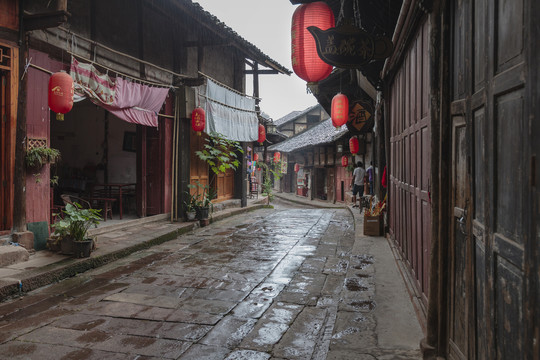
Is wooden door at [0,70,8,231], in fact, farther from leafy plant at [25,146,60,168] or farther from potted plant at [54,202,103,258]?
potted plant at [54,202,103,258]

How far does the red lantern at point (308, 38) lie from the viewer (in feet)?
20.2

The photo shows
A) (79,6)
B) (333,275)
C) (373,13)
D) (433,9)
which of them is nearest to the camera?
(433,9)

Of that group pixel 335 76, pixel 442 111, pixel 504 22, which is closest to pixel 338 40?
pixel 442 111

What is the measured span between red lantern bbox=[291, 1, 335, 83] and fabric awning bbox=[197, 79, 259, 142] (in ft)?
21.8

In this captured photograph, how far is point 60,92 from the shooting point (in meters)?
6.80

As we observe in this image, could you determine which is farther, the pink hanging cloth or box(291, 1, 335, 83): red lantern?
the pink hanging cloth

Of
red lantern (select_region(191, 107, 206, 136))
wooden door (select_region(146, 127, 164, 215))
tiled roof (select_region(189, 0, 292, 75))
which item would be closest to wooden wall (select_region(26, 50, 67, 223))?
tiled roof (select_region(189, 0, 292, 75))

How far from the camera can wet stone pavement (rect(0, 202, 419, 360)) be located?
13.1 ft

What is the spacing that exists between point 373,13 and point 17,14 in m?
6.45

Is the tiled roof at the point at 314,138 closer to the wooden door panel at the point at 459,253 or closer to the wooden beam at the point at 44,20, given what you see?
the wooden beam at the point at 44,20

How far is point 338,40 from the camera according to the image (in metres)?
5.04

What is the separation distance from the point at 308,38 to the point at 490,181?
4.54 metres

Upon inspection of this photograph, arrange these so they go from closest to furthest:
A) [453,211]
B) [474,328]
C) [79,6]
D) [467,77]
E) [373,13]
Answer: [474,328]
[467,77]
[453,211]
[373,13]
[79,6]

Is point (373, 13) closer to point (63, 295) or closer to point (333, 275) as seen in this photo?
point (333, 275)
